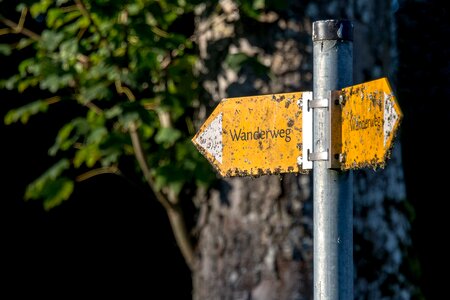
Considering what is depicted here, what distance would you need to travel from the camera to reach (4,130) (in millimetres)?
6125

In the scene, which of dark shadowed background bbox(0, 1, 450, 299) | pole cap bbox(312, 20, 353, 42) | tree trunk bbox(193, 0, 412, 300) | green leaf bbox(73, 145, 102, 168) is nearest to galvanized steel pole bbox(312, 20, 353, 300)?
pole cap bbox(312, 20, 353, 42)

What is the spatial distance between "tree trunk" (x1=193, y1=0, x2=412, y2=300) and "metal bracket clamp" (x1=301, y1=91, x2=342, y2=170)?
2.01 m

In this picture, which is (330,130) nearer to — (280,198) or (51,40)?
(280,198)

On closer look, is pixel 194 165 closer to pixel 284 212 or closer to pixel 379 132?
pixel 284 212

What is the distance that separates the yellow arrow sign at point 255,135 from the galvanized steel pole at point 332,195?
10 cm

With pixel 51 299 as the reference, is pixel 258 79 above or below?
above

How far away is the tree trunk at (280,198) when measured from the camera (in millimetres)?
4402

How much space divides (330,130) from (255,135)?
258mm

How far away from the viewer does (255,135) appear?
2.54m

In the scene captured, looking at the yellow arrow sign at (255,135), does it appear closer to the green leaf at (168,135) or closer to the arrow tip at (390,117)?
the arrow tip at (390,117)

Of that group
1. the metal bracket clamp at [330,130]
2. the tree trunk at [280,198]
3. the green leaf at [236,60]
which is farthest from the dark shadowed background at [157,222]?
the metal bracket clamp at [330,130]

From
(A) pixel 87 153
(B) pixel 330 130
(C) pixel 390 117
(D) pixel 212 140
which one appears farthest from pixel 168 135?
(C) pixel 390 117

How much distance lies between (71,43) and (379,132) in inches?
108

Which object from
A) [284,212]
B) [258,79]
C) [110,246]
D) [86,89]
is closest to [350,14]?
[258,79]
